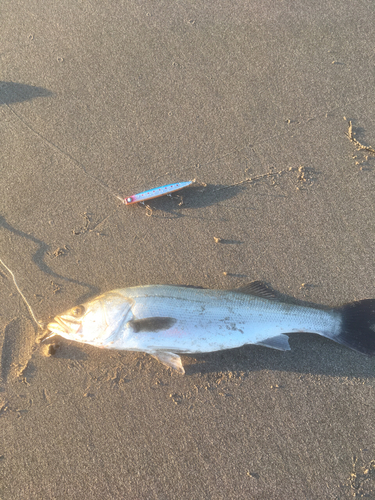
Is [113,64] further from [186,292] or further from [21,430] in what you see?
[21,430]

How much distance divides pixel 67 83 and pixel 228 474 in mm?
5076

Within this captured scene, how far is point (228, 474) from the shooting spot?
8.99 ft

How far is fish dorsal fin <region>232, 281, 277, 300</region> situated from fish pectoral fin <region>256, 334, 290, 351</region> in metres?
0.44

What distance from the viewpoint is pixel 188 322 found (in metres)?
2.64

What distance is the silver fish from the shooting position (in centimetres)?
264

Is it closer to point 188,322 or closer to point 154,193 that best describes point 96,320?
point 188,322

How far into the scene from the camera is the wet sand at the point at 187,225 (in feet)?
9.12

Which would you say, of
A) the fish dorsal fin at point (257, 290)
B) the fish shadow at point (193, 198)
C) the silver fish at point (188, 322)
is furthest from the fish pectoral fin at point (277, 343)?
the fish shadow at point (193, 198)

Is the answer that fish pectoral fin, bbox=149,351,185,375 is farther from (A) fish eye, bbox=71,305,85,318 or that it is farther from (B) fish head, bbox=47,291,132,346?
(A) fish eye, bbox=71,305,85,318

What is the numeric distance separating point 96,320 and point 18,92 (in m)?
3.18

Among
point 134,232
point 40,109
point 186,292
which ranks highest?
point 40,109

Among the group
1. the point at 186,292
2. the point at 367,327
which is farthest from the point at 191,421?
the point at 367,327

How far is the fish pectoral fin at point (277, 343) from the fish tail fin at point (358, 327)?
0.56 m

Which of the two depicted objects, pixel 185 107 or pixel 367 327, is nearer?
pixel 367 327
